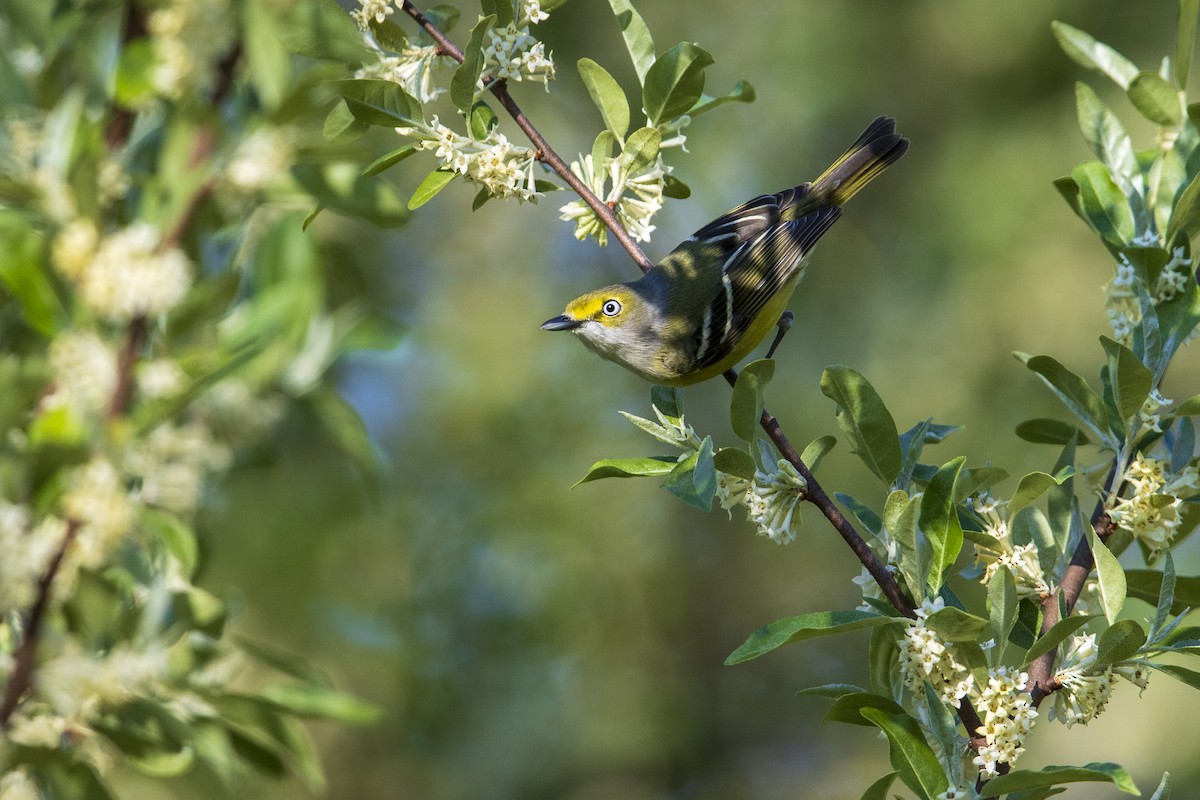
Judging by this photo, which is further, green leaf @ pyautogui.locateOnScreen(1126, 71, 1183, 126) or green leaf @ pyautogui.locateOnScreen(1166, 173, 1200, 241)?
green leaf @ pyautogui.locateOnScreen(1126, 71, 1183, 126)

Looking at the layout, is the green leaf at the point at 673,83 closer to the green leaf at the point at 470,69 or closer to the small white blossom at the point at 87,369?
the green leaf at the point at 470,69

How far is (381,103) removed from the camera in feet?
7.23

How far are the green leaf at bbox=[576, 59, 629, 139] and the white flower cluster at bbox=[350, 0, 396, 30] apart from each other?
1.68 feet

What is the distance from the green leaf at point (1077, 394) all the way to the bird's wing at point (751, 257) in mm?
2391

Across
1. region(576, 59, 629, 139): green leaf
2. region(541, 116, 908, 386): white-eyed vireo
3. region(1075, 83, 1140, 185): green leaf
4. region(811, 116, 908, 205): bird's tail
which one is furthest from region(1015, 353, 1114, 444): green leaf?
region(811, 116, 908, 205): bird's tail

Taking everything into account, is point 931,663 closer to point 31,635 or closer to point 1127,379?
point 1127,379

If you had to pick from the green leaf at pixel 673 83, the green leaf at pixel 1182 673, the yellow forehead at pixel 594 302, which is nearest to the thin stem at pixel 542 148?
the green leaf at pixel 673 83

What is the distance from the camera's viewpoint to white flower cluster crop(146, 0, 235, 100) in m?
1.18

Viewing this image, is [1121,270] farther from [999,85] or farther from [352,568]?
[999,85]

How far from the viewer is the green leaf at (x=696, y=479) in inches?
75.8

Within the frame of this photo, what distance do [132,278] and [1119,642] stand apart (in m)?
1.65

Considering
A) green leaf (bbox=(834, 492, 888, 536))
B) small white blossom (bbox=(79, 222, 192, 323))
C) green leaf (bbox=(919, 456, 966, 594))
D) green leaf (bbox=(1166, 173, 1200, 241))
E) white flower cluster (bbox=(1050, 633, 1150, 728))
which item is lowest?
white flower cluster (bbox=(1050, 633, 1150, 728))

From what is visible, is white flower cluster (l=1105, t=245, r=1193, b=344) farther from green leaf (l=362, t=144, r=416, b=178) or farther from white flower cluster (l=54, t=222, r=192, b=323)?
white flower cluster (l=54, t=222, r=192, b=323)

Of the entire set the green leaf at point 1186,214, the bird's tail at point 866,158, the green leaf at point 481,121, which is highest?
the green leaf at point 1186,214
